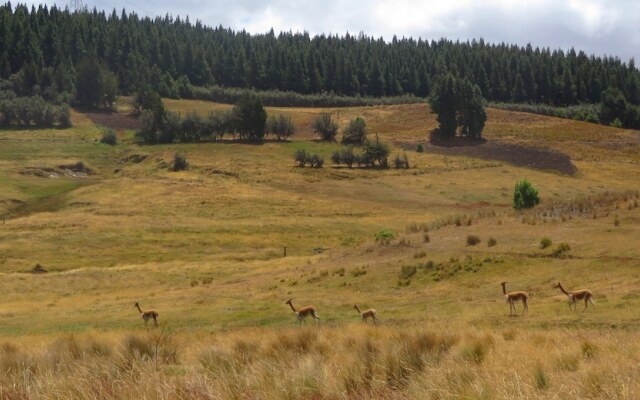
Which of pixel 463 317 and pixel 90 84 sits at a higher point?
pixel 90 84

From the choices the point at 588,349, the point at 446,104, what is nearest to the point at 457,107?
the point at 446,104

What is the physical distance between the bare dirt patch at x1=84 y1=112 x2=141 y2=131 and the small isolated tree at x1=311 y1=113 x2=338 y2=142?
123ft

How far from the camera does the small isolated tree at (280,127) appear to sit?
399ft

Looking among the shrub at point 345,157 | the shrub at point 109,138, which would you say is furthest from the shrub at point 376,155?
the shrub at point 109,138

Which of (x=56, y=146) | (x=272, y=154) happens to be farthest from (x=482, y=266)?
(x=56, y=146)

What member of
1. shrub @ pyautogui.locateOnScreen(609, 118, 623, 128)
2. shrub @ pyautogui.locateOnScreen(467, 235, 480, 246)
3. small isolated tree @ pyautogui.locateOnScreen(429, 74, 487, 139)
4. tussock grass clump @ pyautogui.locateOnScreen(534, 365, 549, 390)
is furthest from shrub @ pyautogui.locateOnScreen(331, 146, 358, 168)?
tussock grass clump @ pyautogui.locateOnScreen(534, 365, 549, 390)

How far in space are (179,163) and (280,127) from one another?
2980 cm

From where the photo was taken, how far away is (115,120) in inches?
5679

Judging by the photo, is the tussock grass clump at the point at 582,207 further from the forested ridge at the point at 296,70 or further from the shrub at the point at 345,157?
the forested ridge at the point at 296,70

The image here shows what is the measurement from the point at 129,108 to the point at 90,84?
9623mm

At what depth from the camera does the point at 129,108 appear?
6240 inches

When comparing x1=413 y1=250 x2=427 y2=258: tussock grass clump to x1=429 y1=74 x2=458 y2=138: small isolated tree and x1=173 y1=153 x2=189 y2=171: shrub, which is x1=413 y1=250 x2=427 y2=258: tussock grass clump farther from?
x1=429 y1=74 x2=458 y2=138: small isolated tree

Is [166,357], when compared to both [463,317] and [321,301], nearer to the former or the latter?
[463,317]

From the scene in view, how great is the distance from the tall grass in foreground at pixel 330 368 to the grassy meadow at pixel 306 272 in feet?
0.14
